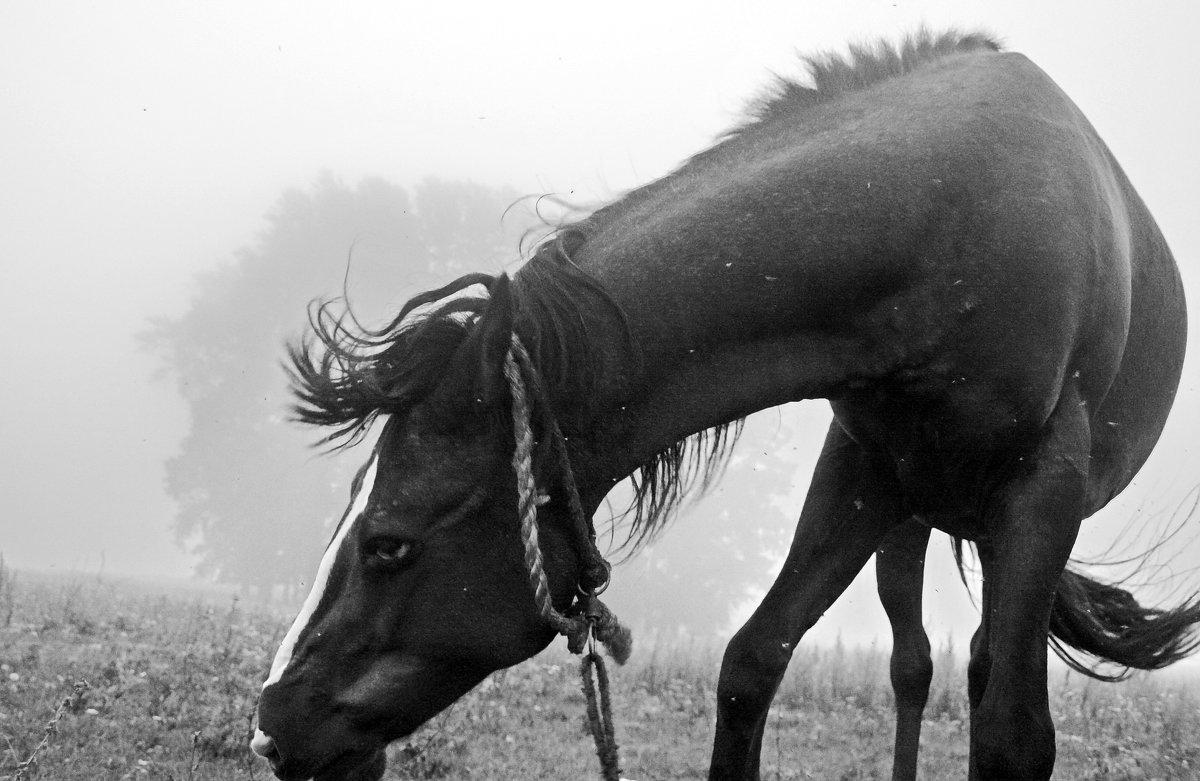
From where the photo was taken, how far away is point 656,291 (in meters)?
2.99

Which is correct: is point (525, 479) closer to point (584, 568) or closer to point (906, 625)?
point (584, 568)

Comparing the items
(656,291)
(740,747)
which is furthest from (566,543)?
(740,747)

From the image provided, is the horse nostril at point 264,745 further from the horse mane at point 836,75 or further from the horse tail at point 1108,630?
the horse tail at point 1108,630

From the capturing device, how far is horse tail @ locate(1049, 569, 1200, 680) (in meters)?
5.05

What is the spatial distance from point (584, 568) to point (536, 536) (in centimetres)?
22

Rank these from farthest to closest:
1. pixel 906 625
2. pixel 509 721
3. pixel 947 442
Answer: pixel 509 721
pixel 906 625
pixel 947 442

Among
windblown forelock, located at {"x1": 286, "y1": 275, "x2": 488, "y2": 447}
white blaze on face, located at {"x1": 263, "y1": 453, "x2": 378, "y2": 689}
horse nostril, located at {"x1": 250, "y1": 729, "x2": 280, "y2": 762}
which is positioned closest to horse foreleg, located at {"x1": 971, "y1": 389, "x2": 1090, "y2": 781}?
windblown forelock, located at {"x1": 286, "y1": 275, "x2": 488, "y2": 447}

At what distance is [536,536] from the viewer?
9.32 feet

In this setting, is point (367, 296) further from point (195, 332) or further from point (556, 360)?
point (556, 360)

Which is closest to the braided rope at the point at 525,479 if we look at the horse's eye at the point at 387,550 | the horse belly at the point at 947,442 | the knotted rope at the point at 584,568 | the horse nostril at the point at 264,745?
the knotted rope at the point at 584,568

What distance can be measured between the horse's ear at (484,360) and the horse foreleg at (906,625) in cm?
293

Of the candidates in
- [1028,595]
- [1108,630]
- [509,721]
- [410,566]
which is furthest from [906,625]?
[410,566]

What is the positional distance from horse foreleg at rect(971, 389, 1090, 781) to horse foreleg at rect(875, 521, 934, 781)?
170 centimetres

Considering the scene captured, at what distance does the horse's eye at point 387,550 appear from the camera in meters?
2.88
